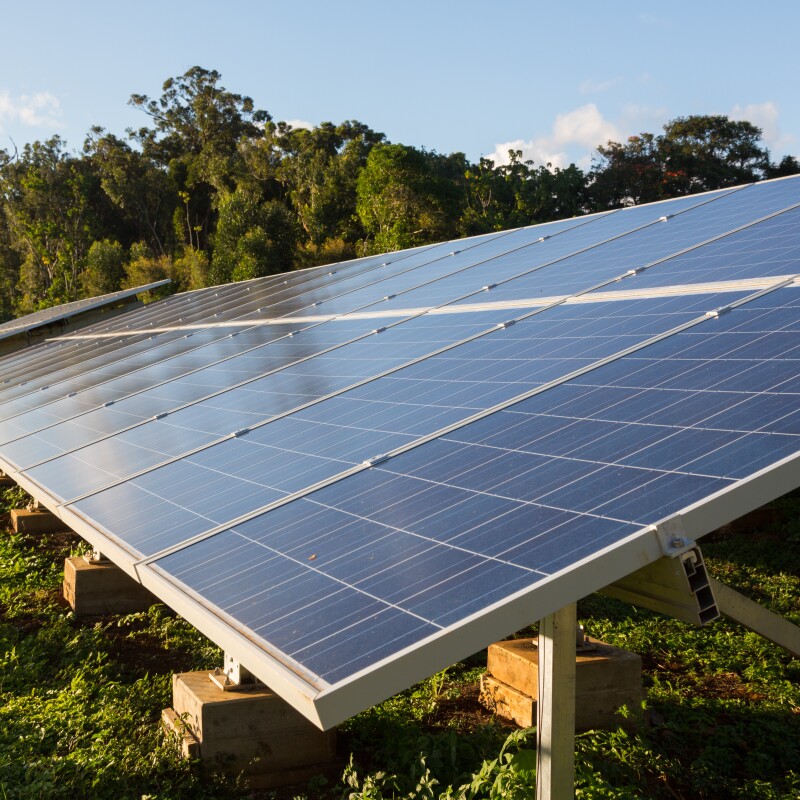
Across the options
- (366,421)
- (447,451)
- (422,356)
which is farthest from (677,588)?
(422,356)

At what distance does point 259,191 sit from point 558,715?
190ft

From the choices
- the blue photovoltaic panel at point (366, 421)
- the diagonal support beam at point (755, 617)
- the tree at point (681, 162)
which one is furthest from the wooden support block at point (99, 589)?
the tree at point (681, 162)

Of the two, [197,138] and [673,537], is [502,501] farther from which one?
[197,138]

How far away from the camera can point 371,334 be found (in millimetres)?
11141

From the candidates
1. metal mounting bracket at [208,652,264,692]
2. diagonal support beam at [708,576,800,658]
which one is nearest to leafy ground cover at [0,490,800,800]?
metal mounting bracket at [208,652,264,692]

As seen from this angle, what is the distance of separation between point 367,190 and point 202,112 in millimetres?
34189

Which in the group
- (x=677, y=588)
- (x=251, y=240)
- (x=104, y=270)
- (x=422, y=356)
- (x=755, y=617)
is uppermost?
(x=251, y=240)

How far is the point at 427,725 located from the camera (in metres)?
7.53

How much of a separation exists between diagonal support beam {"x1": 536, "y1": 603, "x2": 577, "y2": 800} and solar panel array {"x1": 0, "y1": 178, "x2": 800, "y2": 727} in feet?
2.46

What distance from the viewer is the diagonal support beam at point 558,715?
5.04m

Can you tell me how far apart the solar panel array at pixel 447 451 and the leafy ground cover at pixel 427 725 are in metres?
1.53

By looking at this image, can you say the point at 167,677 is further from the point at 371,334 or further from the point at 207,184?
the point at 207,184

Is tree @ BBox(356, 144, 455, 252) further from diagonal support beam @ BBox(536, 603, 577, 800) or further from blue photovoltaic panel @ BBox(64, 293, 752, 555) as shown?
diagonal support beam @ BBox(536, 603, 577, 800)

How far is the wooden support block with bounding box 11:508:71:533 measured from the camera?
14.0 meters
